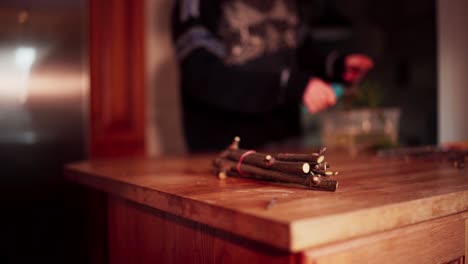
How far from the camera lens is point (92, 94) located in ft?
5.57

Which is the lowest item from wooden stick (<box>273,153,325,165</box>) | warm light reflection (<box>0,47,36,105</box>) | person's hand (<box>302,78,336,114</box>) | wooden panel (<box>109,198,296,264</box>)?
wooden panel (<box>109,198,296,264</box>)

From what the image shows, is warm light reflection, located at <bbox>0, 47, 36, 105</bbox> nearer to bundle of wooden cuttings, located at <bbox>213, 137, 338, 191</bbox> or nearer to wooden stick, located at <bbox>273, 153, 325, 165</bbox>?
bundle of wooden cuttings, located at <bbox>213, 137, 338, 191</bbox>

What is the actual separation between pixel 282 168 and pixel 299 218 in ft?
0.77

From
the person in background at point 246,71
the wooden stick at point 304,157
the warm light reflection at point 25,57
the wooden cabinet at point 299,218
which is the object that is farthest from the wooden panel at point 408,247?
the warm light reflection at point 25,57

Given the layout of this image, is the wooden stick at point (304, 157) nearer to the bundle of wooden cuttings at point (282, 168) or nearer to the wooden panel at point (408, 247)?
the bundle of wooden cuttings at point (282, 168)

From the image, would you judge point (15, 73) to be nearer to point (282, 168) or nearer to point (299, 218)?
point (282, 168)

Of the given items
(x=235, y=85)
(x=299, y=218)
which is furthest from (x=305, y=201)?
(x=235, y=85)

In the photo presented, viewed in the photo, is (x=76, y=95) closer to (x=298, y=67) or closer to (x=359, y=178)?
(x=298, y=67)

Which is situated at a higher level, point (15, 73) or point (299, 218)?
point (15, 73)

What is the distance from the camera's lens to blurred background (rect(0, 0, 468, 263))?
1.54 m

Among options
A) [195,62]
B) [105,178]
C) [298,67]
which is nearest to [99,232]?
[195,62]

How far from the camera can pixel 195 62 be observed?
61.1 inches

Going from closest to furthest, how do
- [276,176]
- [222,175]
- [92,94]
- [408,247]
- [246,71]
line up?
[408,247]
[276,176]
[222,175]
[246,71]
[92,94]

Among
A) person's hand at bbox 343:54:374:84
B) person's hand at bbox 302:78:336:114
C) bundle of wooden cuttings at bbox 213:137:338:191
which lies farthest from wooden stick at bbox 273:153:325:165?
person's hand at bbox 343:54:374:84
